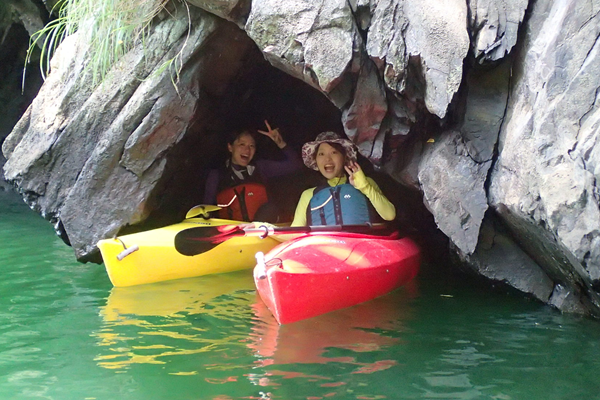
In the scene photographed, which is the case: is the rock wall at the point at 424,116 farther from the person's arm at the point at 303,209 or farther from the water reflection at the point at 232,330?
the person's arm at the point at 303,209

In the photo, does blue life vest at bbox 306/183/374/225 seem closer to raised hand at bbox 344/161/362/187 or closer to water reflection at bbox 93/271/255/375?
raised hand at bbox 344/161/362/187

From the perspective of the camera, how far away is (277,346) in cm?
321

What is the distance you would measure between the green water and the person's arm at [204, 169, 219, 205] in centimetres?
130

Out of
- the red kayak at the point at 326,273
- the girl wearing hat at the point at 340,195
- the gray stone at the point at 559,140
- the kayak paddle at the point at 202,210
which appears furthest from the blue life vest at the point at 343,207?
the gray stone at the point at 559,140

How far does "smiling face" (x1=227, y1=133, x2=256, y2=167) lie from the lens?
5.76m

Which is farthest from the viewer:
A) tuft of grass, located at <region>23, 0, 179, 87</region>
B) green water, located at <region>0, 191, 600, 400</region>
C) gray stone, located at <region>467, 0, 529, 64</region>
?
tuft of grass, located at <region>23, 0, 179, 87</region>

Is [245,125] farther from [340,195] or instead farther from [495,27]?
[495,27]

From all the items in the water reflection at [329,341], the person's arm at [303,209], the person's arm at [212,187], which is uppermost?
the person's arm at [212,187]

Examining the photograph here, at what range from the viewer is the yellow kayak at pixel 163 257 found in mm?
4516

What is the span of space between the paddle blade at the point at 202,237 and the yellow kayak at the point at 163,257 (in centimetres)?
4

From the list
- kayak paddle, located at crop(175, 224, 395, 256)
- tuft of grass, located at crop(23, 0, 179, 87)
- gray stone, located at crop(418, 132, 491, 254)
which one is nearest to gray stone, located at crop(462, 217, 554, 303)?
gray stone, located at crop(418, 132, 491, 254)

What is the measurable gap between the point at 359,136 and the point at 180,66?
65.2 inches

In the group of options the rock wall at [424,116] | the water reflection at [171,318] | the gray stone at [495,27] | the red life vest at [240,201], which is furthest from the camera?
the red life vest at [240,201]

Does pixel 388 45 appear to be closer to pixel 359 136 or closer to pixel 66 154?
pixel 359 136
